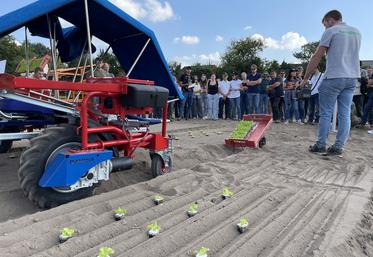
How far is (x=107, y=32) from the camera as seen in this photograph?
17.0 feet

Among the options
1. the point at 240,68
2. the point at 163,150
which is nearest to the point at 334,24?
the point at 163,150

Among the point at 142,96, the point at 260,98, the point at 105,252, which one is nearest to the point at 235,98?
the point at 260,98

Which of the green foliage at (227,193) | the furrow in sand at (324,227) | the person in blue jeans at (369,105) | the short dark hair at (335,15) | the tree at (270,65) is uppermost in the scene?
the tree at (270,65)

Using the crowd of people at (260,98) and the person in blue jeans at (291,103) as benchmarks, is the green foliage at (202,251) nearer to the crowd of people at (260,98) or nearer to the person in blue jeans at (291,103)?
the crowd of people at (260,98)

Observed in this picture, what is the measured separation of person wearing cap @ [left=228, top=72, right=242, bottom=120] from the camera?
13.0m

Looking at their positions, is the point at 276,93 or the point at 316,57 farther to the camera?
the point at 276,93

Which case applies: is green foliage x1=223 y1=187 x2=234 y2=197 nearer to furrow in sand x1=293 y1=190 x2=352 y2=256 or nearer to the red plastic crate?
furrow in sand x1=293 y1=190 x2=352 y2=256

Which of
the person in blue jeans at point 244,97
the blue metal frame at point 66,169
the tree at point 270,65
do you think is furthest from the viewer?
the tree at point 270,65

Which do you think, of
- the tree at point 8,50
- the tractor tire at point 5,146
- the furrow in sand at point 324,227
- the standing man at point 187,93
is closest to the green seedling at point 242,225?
the furrow in sand at point 324,227

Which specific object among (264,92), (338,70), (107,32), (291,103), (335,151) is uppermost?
(107,32)

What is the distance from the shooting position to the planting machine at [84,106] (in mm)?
3244

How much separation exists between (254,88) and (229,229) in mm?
9847

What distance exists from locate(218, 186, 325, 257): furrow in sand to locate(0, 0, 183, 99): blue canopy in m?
2.70

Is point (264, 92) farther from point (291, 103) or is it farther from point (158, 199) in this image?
point (158, 199)
